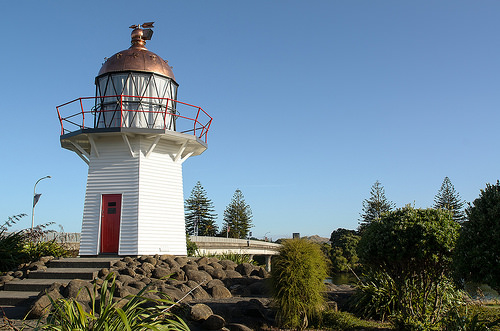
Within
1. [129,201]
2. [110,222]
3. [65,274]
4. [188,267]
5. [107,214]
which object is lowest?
[65,274]

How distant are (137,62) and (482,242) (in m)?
15.0

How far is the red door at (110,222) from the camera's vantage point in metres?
16.2

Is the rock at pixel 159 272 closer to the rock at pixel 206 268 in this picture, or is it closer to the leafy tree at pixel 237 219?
the rock at pixel 206 268

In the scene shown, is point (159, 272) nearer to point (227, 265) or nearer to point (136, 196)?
point (227, 265)

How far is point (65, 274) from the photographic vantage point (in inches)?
542

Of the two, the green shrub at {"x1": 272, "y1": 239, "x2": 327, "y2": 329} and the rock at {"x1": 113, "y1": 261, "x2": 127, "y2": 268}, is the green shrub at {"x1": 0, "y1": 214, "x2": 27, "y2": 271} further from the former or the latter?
the green shrub at {"x1": 272, "y1": 239, "x2": 327, "y2": 329}

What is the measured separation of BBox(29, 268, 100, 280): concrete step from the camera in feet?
43.9

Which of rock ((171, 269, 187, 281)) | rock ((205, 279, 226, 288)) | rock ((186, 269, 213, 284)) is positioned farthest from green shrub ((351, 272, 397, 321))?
rock ((171, 269, 187, 281))

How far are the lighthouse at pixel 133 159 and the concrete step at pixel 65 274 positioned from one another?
2.10m

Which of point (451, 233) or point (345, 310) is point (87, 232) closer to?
point (345, 310)

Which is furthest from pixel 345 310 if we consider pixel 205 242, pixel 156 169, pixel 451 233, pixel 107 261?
pixel 205 242

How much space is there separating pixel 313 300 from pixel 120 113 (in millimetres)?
11941

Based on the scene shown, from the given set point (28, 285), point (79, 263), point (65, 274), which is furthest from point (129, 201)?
point (28, 285)

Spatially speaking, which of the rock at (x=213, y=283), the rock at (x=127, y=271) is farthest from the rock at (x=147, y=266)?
the rock at (x=213, y=283)
